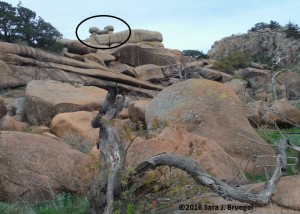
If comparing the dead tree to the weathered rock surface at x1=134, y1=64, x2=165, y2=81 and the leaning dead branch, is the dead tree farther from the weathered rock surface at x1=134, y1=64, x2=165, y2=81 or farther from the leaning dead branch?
the weathered rock surface at x1=134, y1=64, x2=165, y2=81

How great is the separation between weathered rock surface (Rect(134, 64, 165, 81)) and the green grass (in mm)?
24443

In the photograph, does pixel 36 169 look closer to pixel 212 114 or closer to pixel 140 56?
pixel 212 114

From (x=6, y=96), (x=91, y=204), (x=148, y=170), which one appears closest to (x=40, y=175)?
(x=91, y=204)

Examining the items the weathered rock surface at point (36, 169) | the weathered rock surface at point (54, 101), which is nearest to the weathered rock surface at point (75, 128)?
the weathered rock surface at point (54, 101)

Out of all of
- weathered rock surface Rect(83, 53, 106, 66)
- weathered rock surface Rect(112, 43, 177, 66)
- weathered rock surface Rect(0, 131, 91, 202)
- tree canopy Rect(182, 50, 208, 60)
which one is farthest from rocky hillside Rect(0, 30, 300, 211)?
tree canopy Rect(182, 50, 208, 60)

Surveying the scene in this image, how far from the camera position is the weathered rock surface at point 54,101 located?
46.1 ft

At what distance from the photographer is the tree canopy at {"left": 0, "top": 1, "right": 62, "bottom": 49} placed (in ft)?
105

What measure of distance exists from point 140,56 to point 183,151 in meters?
28.2

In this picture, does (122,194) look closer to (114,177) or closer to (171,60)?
(114,177)

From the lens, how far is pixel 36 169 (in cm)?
586

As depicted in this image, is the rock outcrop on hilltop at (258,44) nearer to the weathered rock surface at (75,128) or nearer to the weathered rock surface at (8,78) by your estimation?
the weathered rock surface at (8,78)

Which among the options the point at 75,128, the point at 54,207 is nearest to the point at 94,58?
the point at 75,128

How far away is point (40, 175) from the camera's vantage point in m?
5.80

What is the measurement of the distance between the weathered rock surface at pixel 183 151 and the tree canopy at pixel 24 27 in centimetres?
2731
